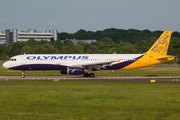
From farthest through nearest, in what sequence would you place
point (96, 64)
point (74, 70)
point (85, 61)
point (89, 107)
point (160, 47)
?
point (160, 47) → point (85, 61) → point (96, 64) → point (74, 70) → point (89, 107)

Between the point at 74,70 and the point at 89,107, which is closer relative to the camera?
the point at 89,107

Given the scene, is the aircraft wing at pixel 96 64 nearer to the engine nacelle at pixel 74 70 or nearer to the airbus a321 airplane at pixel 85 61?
the airbus a321 airplane at pixel 85 61

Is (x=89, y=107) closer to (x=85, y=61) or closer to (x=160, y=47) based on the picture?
(x=85, y=61)

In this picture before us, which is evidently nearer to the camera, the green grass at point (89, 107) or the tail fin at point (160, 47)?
the green grass at point (89, 107)

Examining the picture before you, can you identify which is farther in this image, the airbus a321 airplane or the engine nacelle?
the airbus a321 airplane

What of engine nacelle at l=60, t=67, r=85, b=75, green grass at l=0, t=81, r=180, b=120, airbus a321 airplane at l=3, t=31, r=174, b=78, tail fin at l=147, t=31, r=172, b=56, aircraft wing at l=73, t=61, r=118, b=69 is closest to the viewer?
green grass at l=0, t=81, r=180, b=120

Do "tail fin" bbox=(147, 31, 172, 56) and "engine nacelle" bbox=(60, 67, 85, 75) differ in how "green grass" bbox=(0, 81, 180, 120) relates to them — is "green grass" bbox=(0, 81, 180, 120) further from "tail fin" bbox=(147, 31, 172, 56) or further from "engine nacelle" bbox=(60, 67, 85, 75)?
"tail fin" bbox=(147, 31, 172, 56)

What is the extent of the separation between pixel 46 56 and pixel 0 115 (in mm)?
27198

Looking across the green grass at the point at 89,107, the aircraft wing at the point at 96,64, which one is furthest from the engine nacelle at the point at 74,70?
the green grass at the point at 89,107

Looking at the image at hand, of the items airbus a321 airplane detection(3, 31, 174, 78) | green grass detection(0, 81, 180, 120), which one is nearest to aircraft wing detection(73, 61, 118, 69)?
airbus a321 airplane detection(3, 31, 174, 78)

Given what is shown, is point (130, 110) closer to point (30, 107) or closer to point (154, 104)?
point (154, 104)

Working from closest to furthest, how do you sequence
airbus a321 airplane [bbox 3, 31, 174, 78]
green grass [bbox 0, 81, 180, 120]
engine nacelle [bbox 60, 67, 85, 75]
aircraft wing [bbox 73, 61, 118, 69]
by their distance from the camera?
green grass [bbox 0, 81, 180, 120] → engine nacelle [bbox 60, 67, 85, 75] → aircraft wing [bbox 73, 61, 118, 69] → airbus a321 airplane [bbox 3, 31, 174, 78]

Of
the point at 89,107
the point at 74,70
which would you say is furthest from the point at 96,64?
the point at 89,107

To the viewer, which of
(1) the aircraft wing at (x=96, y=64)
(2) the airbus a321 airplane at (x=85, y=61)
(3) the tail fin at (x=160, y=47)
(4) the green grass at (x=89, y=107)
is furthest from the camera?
(3) the tail fin at (x=160, y=47)
